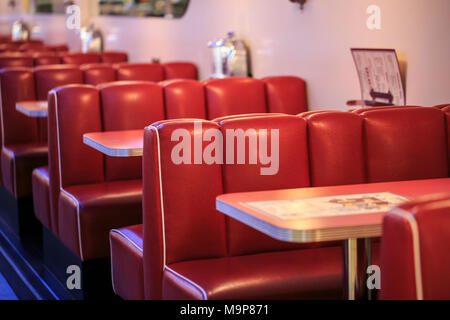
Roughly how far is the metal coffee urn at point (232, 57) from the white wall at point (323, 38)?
0.24 feet

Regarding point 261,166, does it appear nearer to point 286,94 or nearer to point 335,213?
point 335,213

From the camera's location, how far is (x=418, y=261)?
1338 mm

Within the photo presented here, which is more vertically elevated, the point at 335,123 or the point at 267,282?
the point at 335,123

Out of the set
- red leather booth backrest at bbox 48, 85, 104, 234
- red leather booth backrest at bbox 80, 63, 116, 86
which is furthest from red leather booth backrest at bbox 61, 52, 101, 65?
red leather booth backrest at bbox 48, 85, 104, 234

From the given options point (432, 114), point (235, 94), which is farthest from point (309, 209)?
point (235, 94)

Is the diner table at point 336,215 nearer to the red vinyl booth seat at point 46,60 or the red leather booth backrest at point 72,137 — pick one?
the red leather booth backrest at point 72,137

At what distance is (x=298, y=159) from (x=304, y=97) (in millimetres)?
1898

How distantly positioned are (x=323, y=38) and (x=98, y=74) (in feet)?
6.44

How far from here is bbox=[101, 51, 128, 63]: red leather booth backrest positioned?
282 inches

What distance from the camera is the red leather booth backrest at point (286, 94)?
437 centimetres

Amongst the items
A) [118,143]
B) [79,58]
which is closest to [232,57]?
[118,143]
